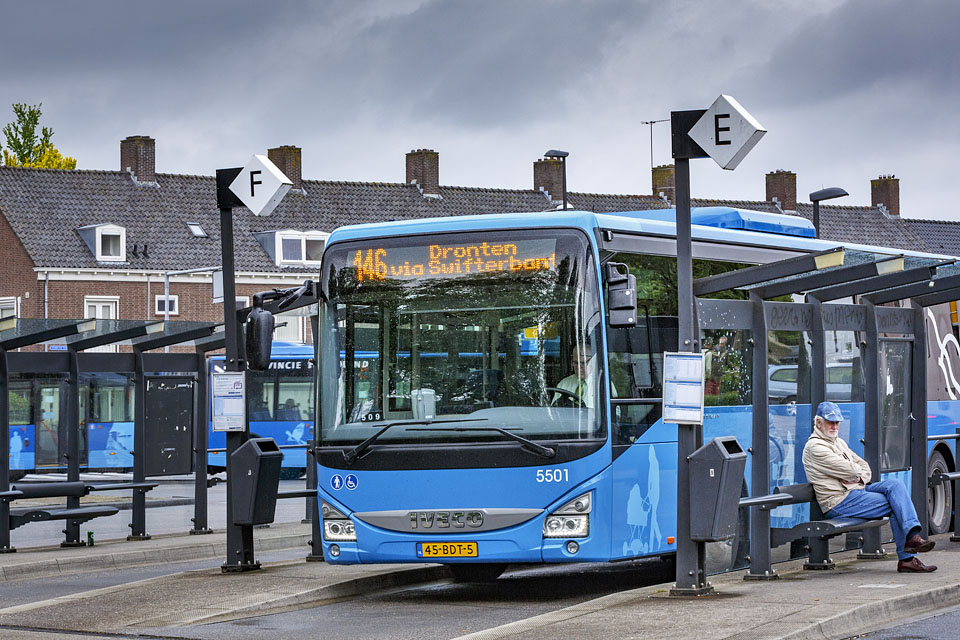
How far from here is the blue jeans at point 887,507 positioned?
508 inches

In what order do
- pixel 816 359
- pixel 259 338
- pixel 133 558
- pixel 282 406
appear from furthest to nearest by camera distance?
pixel 282 406
pixel 133 558
pixel 816 359
pixel 259 338

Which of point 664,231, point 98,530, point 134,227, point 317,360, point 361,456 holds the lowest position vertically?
point 98,530

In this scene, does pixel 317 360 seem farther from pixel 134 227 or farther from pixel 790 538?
pixel 134 227

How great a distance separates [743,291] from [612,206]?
5917 cm

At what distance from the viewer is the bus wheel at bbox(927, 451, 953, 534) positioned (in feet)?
57.5

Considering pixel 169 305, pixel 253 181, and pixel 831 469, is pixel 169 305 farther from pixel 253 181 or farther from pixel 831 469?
pixel 831 469

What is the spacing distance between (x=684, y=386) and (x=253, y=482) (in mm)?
4522

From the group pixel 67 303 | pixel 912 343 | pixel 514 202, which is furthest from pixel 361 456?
pixel 514 202

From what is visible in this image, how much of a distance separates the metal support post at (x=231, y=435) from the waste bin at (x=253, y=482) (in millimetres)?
86

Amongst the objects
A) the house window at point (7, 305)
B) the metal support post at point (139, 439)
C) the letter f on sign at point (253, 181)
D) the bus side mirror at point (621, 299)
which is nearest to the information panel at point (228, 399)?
the letter f on sign at point (253, 181)

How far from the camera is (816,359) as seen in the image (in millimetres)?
13867

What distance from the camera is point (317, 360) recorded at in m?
12.3

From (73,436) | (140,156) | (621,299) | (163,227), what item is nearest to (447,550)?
(621,299)

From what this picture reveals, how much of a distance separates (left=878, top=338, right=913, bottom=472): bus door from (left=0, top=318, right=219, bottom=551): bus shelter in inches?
306
